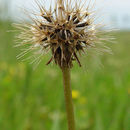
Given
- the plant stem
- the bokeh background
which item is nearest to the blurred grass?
the bokeh background

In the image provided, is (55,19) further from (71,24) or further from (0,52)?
(0,52)

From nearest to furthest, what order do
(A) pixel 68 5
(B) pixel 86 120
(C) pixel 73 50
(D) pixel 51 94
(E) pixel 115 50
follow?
(C) pixel 73 50
(A) pixel 68 5
(B) pixel 86 120
(D) pixel 51 94
(E) pixel 115 50

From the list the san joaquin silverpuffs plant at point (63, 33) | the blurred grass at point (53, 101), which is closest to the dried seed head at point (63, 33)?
the san joaquin silverpuffs plant at point (63, 33)

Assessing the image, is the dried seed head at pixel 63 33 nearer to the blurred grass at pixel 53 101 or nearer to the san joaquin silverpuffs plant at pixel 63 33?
the san joaquin silverpuffs plant at pixel 63 33

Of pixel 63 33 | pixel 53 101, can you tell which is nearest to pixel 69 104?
pixel 63 33

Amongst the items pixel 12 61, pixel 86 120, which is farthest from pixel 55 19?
pixel 12 61

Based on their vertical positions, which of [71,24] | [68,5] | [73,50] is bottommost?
[73,50]

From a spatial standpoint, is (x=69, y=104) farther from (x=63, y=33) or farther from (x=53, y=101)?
(x=53, y=101)

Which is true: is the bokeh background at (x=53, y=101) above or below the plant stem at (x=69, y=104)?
below
